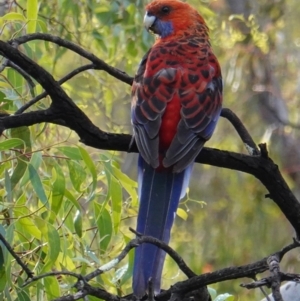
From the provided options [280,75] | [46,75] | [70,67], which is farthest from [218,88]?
[280,75]

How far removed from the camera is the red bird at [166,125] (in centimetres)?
200

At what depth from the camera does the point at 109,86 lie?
339 cm

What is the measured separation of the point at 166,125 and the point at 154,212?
0.28 m

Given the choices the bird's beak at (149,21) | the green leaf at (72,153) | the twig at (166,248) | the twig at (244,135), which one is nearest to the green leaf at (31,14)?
the green leaf at (72,153)

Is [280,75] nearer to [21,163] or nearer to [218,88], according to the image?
[218,88]

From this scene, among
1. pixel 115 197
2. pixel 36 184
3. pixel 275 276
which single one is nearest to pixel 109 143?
pixel 36 184

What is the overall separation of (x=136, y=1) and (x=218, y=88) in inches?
36.9

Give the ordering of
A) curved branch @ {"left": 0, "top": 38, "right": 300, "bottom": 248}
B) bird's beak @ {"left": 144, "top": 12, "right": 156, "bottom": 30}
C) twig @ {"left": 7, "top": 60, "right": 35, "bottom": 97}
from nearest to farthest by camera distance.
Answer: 1. curved branch @ {"left": 0, "top": 38, "right": 300, "bottom": 248}
2. twig @ {"left": 7, "top": 60, "right": 35, "bottom": 97}
3. bird's beak @ {"left": 144, "top": 12, "right": 156, "bottom": 30}

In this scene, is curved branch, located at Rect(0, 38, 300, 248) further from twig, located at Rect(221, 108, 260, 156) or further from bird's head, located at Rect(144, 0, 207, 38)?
bird's head, located at Rect(144, 0, 207, 38)

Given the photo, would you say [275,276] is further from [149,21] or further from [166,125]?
[149,21]

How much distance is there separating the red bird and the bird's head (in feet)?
0.58

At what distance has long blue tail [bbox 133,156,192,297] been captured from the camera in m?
1.85

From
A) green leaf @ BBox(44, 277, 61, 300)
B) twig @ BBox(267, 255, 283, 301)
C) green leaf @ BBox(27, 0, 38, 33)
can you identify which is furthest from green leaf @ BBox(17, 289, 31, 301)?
green leaf @ BBox(27, 0, 38, 33)

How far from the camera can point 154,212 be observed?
6.61 feet
